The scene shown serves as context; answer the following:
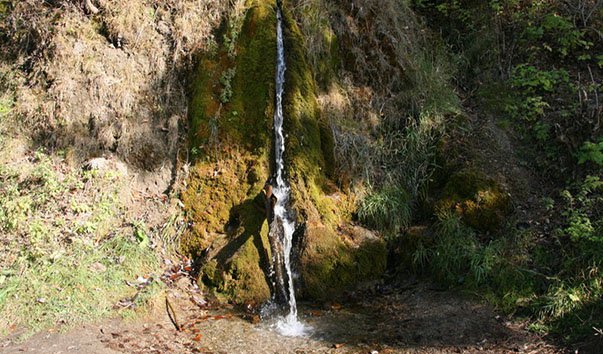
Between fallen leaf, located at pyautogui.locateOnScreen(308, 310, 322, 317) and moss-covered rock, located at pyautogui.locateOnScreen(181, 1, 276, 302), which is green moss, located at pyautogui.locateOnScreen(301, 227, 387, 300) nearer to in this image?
fallen leaf, located at pyautogui.locateOnScreen(308, 310, 322, 317)

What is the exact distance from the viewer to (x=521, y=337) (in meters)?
5.06

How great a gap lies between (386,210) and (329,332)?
2061 mm

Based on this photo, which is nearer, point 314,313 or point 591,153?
point 314,313

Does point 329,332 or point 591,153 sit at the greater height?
point 591,153

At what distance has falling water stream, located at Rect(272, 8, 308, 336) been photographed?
564 cm

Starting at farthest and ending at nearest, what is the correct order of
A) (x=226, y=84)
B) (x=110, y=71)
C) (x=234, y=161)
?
1. (x=226, y=84)
2. (x=110, y=71)
3. (x=234, y=161)

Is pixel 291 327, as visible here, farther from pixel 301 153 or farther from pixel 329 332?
pixel 301 153

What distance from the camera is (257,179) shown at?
6762mm

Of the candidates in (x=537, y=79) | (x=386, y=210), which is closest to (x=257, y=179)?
(x=386, y=210)

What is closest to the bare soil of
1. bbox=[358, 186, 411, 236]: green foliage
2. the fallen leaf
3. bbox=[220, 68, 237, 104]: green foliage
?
the fallen leaf

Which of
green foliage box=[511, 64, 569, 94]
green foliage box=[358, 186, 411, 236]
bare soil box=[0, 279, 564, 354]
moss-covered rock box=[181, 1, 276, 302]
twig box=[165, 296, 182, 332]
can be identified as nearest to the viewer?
bare soil box=[0, 279, 564, 354]

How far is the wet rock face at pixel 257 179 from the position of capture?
6207 mm

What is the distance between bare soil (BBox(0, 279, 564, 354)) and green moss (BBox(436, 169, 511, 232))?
1.11 m

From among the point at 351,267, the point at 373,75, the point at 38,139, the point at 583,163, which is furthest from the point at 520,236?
the point at 38,139
